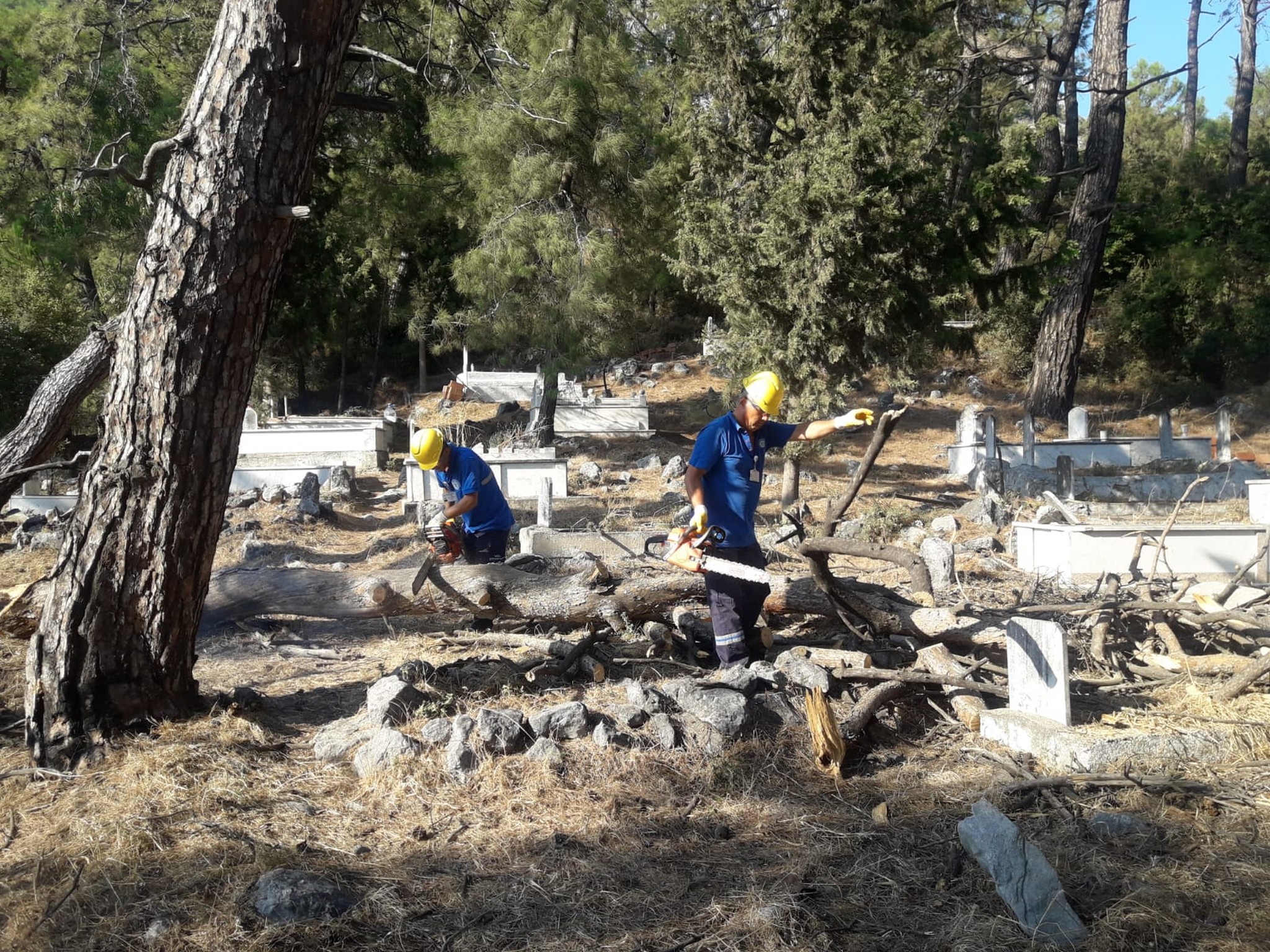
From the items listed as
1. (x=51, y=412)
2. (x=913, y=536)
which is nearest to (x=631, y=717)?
(x=51, y=412)

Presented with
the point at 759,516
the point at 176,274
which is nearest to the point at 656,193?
the point at 759,516

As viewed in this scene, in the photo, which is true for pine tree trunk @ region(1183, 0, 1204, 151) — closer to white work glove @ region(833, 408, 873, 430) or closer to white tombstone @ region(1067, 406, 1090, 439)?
white tombstone @ region(1067, 406, 1090, 439)

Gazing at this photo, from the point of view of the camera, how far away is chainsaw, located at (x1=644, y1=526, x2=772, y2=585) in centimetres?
478

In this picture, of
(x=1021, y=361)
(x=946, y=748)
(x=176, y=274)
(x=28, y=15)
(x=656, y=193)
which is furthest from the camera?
(x=1021, y=361)

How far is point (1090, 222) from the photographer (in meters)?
17.7

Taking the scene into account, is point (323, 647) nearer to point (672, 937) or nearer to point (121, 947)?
point (121, 947)

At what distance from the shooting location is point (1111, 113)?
1739 centimetres

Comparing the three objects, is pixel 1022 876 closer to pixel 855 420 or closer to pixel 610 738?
pixel 610 738

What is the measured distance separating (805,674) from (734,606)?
55cm

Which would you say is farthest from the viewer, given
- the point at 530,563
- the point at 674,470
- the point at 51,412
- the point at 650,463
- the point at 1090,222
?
the point at 1090,222

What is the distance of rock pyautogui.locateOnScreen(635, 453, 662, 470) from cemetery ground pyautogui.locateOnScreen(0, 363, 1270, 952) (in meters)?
11.3

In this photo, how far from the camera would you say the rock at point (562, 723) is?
4.45 metres

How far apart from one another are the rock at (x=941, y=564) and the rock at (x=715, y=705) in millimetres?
3525

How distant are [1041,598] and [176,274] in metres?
6.36
